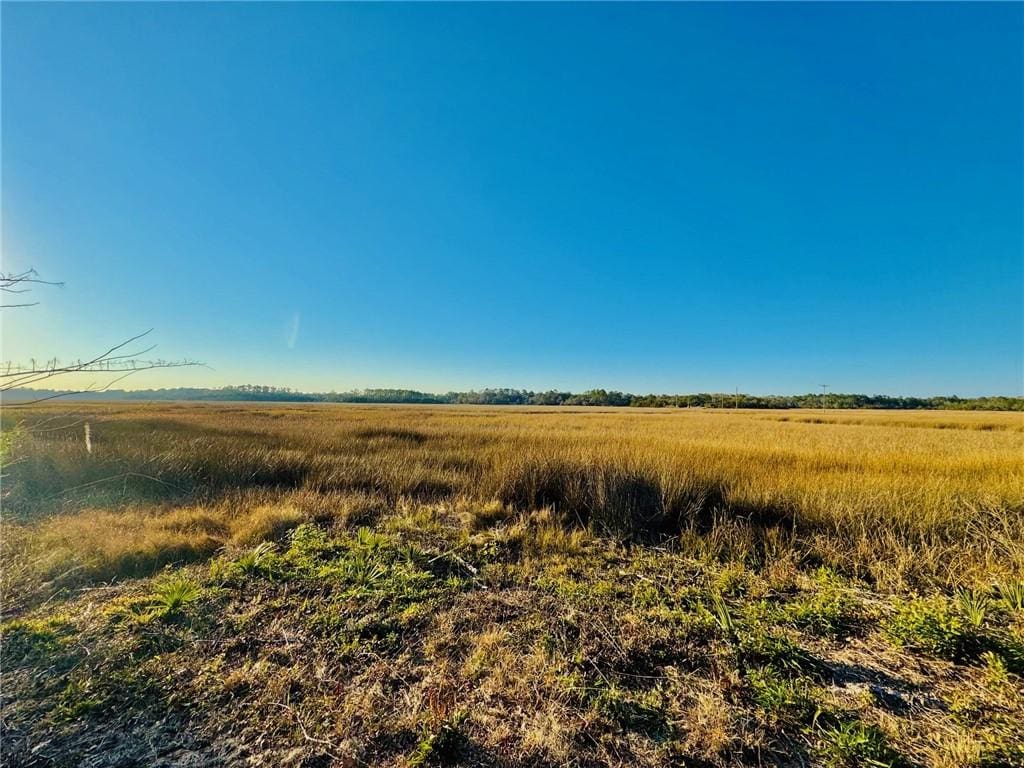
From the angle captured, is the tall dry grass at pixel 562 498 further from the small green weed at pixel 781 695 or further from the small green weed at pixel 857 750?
the small green weed at pixel 857 750

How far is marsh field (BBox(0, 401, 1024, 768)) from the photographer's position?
7.19 feet

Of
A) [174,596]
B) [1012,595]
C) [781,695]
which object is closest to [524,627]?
[781,695]

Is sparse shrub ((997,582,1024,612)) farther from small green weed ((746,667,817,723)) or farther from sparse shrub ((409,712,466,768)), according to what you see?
sparse shrub ((409,712,466,768))

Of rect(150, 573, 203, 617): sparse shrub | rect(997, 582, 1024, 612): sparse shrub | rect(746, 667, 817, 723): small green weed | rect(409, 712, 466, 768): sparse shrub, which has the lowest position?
rect(409, 712, 466, 768): sparse shrub

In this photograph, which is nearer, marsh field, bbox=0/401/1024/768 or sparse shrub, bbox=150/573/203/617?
marsh field, bbox=0/401/1024/768

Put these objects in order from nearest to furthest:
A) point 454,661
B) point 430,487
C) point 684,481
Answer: point 454,661 < point 684,481 < point 430,487

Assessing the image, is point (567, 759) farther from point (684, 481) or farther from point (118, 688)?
point (684, 481)

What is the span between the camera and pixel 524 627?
10.5 feet

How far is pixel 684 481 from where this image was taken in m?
6.57

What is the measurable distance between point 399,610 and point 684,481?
16.9 feet

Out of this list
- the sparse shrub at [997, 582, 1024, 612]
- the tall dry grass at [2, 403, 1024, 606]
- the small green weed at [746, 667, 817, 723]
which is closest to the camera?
the small green weed at [746, 667, 817, 723]

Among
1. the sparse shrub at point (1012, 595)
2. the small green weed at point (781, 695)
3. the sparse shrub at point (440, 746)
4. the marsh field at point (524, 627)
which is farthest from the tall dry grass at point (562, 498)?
the sparse shrub at point (440, 746)

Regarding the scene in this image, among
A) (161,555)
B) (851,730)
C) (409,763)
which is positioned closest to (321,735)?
(409,763)

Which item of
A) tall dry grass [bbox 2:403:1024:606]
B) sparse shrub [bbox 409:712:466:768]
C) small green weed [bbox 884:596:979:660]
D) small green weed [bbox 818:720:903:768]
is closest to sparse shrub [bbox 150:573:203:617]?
tall dry grass [bbox 2:403:1024:606]
